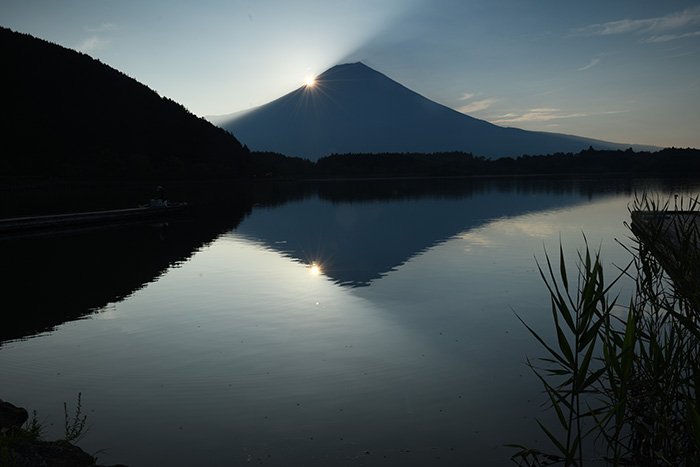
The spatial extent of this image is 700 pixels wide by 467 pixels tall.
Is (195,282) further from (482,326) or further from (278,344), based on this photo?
(482,326)

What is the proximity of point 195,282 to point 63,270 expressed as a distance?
608cm

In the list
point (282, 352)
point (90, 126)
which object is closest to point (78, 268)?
point (282, 352)

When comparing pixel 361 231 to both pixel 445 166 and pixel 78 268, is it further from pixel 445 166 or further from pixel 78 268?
pixel 445 166

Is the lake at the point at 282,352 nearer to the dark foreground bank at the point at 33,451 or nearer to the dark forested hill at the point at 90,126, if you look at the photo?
the dark foreground bank at the point at 33,451

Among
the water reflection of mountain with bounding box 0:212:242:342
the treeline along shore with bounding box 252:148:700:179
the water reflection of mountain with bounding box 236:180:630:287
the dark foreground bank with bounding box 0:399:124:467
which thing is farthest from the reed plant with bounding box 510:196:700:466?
the treeline along shore with bounding box 252:148:700:179

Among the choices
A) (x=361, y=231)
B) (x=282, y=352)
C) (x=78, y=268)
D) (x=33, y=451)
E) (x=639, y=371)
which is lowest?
(x=361, y=231)

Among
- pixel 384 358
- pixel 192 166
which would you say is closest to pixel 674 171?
pixel 192 166

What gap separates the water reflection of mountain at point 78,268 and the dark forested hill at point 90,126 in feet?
281

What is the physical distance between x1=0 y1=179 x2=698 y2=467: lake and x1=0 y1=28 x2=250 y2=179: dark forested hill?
326ft

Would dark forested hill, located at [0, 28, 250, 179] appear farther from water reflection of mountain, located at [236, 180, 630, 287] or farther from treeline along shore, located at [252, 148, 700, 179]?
water reflection of mountain, located at [236, 180, 630, 287]

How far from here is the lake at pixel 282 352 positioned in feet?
25.6

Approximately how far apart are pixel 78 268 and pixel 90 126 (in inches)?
4761

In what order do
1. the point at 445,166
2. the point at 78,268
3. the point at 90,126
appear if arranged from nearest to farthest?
1. the point at 78,268
2. the point at 90,126
3. the point at 445,166

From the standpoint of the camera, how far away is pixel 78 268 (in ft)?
73.9
